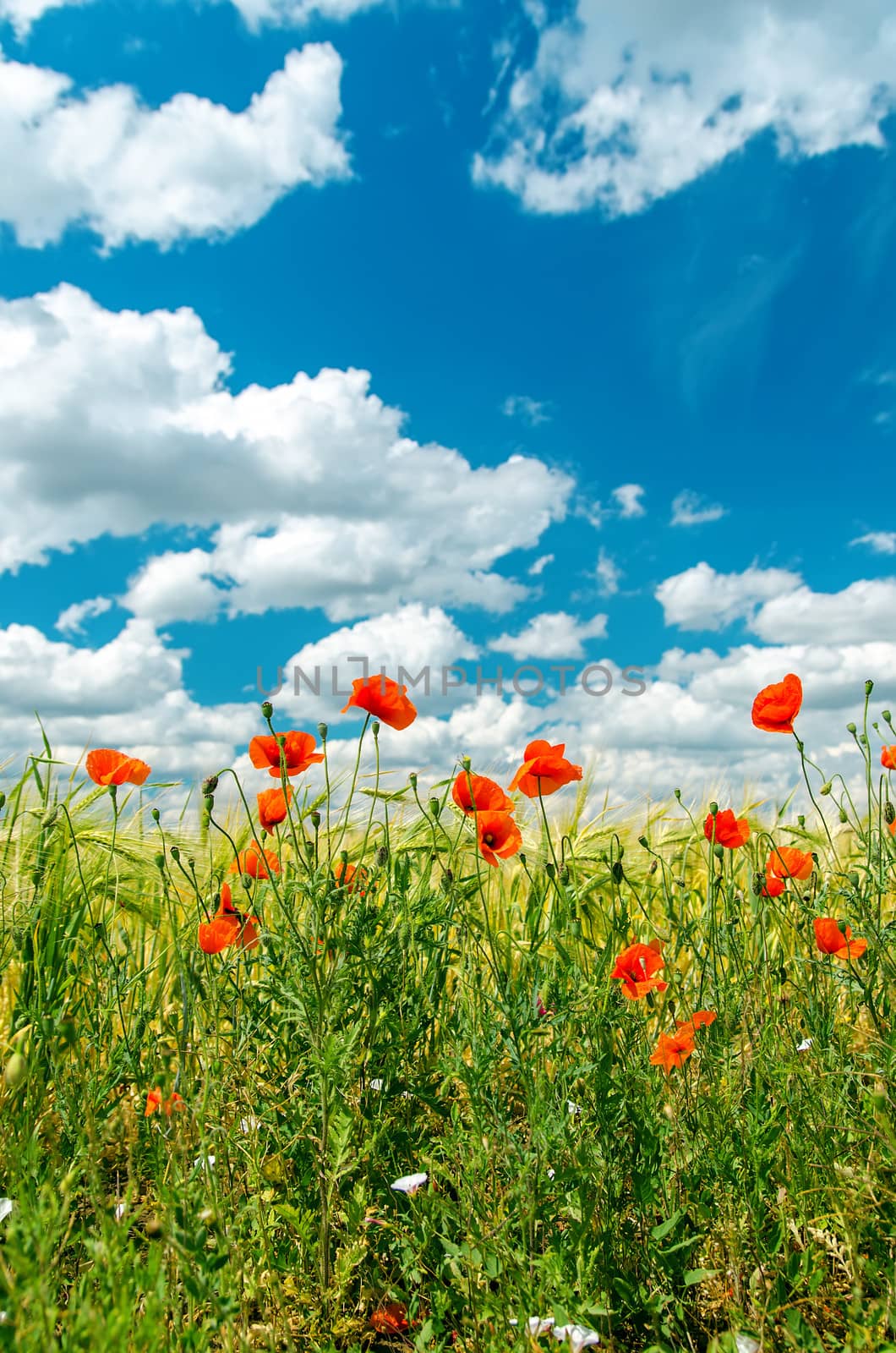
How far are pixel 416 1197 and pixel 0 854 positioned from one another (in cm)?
147

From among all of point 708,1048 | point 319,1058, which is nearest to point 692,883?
point 708,1048

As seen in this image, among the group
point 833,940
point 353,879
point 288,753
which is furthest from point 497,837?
point 833,940

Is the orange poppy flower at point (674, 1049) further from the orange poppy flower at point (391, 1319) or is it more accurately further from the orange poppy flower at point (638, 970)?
the orange poppy flower at point (391, 1319)

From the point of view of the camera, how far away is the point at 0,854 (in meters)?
2.49

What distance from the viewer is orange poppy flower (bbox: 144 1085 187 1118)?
1.29 metres

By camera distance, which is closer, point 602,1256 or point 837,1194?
point 602,1256

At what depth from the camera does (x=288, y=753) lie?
6.73 feet

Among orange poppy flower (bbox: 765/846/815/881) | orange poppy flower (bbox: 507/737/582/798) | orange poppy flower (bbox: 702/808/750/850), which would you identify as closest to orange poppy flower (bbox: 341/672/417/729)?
orange poppy flower (bbox: 507/737/582/798)

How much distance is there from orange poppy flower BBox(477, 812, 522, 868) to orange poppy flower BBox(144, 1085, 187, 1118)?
30.0 inches

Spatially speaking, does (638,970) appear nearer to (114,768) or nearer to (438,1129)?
(438,1129)

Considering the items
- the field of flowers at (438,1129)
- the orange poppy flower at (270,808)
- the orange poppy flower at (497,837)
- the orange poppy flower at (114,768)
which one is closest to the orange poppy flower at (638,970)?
the field of flowers at (438,1129)

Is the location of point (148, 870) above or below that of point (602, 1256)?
above

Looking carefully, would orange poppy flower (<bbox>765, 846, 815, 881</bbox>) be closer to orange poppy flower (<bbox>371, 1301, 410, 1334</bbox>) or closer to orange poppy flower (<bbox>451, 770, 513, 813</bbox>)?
orange poppy flower (<bbox>451, 770, 513, 813</bbox>)

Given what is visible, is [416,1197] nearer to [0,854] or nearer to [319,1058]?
[319,1058]
